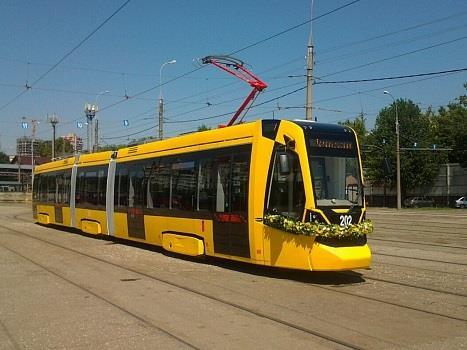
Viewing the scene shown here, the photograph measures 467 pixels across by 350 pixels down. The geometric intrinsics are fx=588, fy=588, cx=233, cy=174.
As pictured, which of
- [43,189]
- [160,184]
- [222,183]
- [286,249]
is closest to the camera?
[286,249]

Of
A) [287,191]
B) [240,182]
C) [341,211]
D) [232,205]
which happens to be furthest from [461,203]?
[287,191]

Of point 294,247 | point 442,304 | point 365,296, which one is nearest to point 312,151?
point 294,247

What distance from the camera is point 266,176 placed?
11492mm

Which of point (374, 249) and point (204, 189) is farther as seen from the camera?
point (374, 249)

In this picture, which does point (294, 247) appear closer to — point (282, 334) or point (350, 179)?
point (350, 179)

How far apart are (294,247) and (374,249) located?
6371 mm

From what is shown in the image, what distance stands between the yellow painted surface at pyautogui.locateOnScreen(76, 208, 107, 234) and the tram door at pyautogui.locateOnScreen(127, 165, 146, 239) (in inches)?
99.4

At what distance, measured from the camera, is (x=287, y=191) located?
11211 mm

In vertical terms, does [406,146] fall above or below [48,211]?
above

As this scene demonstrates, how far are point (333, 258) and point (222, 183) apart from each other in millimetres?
3307

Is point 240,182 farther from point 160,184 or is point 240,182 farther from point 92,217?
point 92,217

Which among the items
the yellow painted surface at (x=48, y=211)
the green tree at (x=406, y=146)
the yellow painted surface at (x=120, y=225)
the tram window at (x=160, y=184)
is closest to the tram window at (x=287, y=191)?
the tram window at (x=160, y=184)

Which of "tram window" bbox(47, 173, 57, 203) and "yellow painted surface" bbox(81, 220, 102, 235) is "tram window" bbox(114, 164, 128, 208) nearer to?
"yellow painted surface" bbox(81, 220, 102, 235)

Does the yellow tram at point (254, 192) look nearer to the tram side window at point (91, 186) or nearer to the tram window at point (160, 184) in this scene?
the tram window at point (160, 184)
